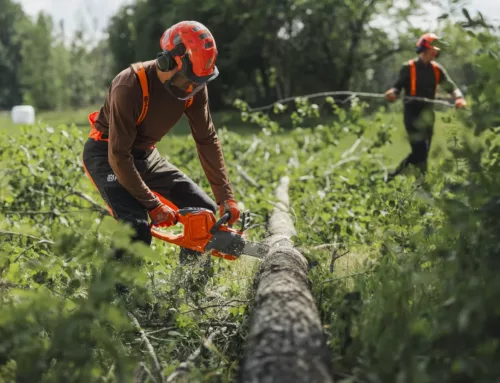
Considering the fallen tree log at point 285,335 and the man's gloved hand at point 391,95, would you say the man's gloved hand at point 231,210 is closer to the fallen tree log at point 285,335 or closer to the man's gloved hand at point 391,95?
the fallen tree log at point 285,335

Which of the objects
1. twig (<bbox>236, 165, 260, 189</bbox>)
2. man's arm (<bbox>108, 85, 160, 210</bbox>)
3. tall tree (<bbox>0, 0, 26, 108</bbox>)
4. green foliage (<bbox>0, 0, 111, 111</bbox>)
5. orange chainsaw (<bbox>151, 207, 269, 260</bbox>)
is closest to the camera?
man's arm (<bbox>108, 85, 160, 210</bbox>)

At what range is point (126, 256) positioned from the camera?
3061 mm

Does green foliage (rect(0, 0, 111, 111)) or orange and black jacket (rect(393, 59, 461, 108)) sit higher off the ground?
orange and black jacket (rect(393, 59, 461, 108))

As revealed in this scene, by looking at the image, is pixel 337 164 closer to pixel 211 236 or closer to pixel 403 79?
pixel 403 79

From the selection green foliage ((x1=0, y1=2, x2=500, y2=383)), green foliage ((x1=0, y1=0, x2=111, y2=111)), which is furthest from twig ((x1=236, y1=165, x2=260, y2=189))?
green foliage ((x1=0, y1=0, x2=111, y2=111))

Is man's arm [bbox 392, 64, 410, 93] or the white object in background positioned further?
the white object in background

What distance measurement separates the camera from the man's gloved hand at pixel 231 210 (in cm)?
364

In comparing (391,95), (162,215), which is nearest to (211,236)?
(162,215)

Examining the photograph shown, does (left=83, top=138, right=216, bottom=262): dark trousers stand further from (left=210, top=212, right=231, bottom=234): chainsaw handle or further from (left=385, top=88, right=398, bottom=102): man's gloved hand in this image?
(left=385, top=88, right=398, bottom=102): man's gloved hand

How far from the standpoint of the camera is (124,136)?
10.6ft

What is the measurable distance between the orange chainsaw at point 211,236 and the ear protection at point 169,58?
83 cm

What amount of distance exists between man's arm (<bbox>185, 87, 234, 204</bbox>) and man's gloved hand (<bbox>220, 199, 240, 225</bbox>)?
54 mm

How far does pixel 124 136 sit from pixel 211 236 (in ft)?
2.49

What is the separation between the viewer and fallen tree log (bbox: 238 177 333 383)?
1.91 metres
